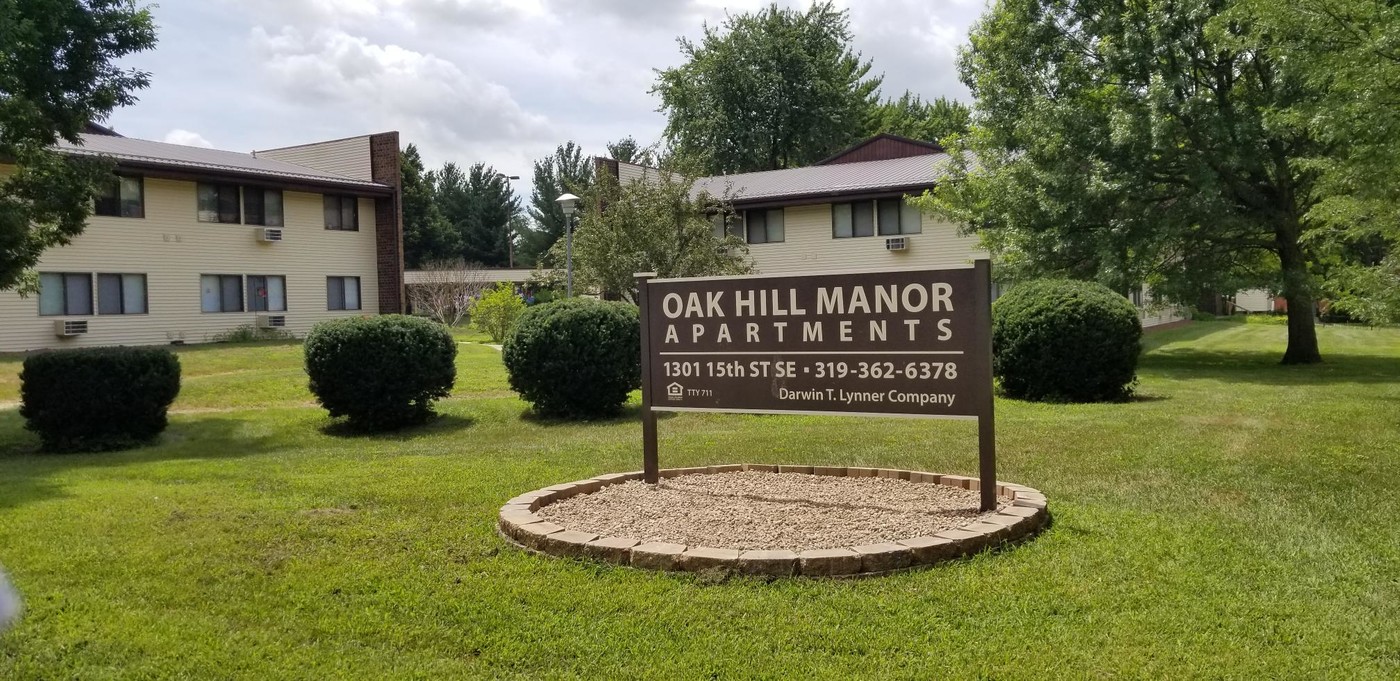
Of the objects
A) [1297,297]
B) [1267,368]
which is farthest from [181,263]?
[1297,297]

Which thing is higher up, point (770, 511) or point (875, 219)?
point (875, 219)

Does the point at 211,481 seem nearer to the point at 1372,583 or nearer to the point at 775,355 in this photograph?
the point at 775,355

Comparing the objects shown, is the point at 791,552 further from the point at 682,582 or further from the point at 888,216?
the point at 888,216

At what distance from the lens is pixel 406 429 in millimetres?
12992

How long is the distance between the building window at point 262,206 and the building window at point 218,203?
0.35 meters

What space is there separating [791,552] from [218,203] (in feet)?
86.0

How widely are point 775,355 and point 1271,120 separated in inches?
536

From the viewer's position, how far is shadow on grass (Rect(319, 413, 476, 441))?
492 inches

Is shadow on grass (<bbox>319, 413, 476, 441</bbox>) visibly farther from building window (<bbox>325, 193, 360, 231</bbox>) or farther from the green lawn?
building window (<bbox>325, 193, 360, 231</bbox>)

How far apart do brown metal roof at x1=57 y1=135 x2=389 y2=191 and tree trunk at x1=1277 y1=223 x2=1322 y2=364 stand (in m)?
23.1

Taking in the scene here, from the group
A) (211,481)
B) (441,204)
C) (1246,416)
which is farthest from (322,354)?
(441,204)

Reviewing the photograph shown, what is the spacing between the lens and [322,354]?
498 inches

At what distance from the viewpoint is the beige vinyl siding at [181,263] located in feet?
78.4

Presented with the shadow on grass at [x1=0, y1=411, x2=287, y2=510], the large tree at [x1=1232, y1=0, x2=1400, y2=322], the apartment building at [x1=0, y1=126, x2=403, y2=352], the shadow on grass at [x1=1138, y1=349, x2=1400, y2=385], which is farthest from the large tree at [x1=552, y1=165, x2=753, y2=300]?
the large tree at [x1=1232, y1=0, x2=1400, y2=322]
